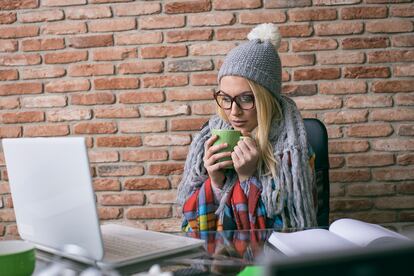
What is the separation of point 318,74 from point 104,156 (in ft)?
3.80

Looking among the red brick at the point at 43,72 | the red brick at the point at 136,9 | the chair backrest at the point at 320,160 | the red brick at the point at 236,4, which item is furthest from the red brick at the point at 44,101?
the chair backrest at the point at 320,160

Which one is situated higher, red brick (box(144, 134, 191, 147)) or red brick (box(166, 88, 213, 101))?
red brick (box(166, 88, 213, 101))

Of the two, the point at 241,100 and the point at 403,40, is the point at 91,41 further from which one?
the point at 403,40

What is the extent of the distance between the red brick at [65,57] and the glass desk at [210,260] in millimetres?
1459

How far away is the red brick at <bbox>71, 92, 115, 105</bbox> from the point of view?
2.31 meters

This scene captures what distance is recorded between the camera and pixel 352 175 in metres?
2.21

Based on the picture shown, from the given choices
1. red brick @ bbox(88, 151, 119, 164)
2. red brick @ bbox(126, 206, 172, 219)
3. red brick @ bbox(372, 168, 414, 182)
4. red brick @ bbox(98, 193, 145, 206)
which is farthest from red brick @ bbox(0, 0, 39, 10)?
red brick @ bbox(372, 168, 414, 182)

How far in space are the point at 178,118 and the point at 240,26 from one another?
553 mm

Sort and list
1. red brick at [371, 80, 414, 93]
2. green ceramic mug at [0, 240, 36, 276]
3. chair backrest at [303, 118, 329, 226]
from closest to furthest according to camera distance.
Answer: green ceramic mug at [0, 240, 36, 276]
chair backrest at [303, 118, 329, 226]
red brick at [371, 80, 414, 93]

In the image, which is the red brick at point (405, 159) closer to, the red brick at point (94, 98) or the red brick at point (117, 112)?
the red brick at point (117, 112)

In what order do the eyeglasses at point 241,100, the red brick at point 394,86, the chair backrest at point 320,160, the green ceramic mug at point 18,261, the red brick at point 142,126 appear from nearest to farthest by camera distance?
the green ceramic mug at point 18,261, the eyeglasses at point 241,100, the chair backrest at point 320,160, the red brick at point 394,86, the red brick at point 142,126

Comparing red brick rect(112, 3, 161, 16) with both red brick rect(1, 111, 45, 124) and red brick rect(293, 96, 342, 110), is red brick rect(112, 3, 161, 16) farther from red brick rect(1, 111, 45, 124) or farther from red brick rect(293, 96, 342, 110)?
red brick rect(293, 96, 342, 110)

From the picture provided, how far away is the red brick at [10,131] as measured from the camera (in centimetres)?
236

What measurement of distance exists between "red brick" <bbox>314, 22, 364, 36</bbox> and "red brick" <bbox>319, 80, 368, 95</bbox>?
0.24 meters
